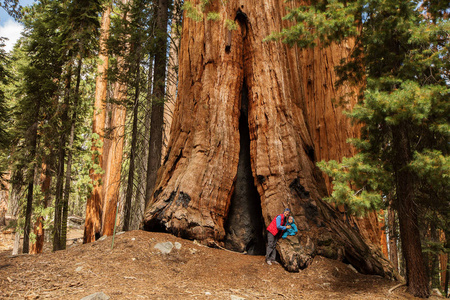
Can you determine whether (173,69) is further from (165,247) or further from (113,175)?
(165,247)

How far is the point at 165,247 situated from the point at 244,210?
216cm

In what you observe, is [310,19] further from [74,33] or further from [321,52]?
[74,33]

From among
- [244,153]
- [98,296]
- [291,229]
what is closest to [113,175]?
[244,153]

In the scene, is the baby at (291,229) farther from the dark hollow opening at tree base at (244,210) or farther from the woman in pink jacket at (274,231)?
the dark hollow opening at tree base at (244,210)

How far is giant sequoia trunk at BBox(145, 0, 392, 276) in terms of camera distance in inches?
227

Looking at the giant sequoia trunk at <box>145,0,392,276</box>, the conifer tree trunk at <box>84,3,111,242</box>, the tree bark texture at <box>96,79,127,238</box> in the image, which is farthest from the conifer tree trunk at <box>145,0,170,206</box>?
the conifer tree trunk at <box>84,3,111,242</box>

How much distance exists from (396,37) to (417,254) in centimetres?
336

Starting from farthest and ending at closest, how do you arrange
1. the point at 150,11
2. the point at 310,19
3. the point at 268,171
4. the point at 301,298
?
the point at 150,11, the point at 268,171, the point at 310,19, the point at 301,298

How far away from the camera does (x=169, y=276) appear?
456 cm

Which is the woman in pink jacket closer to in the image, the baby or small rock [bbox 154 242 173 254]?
the baby

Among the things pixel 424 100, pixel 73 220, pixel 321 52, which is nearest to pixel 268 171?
pixel 424 100

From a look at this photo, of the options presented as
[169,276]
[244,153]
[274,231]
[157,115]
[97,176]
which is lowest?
[169,276]

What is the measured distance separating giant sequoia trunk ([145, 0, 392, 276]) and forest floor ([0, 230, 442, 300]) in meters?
0.35

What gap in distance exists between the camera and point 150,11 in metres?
9.45
